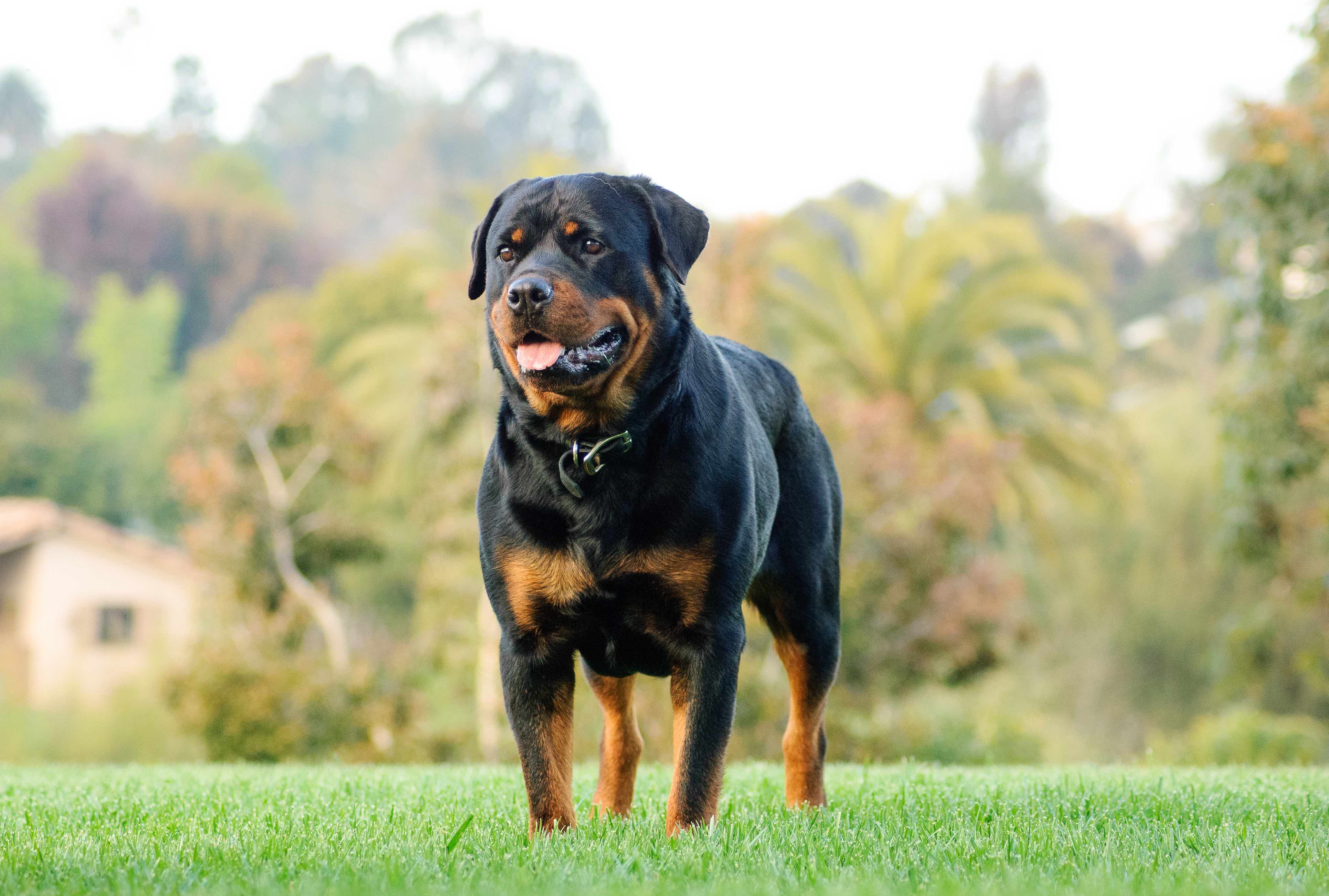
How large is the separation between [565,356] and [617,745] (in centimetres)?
168

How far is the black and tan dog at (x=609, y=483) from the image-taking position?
4.60 metres

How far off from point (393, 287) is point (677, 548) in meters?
34.8

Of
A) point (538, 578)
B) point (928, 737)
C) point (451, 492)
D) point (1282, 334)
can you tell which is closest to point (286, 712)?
point (451, 492)

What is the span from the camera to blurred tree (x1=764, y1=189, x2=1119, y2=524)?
25.2 m

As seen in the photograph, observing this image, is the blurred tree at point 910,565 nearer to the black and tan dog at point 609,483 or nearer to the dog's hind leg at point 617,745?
the dog's hind leg at point 617,745

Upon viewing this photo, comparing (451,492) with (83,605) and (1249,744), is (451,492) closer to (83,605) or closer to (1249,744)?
(1249,744)

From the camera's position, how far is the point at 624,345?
15.4 feet

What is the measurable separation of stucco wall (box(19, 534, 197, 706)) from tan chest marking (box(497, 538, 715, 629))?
27044 millimetres

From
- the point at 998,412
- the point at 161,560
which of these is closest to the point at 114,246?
the point at 161,560

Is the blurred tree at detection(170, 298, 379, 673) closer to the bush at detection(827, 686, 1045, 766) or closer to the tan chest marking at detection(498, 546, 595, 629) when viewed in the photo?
the bush at detection(827, 686, 1045, 766)

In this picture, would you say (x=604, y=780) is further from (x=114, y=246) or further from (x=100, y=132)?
(x=100, y=132)

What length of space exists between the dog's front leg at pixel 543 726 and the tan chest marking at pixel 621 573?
7.8 inches

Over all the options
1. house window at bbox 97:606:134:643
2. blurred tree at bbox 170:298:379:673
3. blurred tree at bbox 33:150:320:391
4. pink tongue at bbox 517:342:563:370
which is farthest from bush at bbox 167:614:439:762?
blurred tree at bbox 33:150:320:391

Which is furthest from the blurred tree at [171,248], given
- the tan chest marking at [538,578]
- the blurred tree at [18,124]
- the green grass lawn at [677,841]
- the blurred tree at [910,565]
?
the tan chest marking at [538,578]
